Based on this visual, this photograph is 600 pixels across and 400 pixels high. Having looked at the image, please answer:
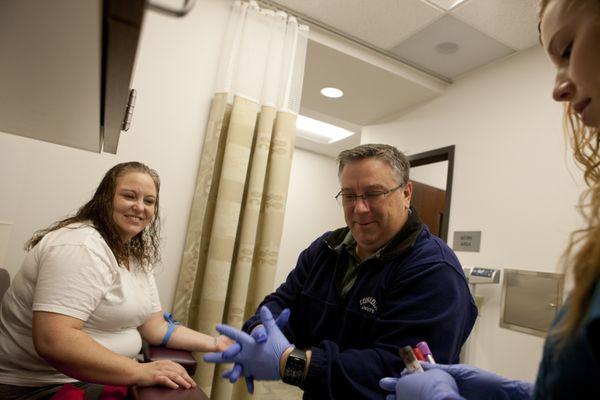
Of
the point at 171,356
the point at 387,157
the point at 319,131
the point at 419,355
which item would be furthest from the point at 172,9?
the point at 319,131

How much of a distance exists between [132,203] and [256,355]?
74 cm

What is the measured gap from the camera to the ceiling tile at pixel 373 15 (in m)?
2.01

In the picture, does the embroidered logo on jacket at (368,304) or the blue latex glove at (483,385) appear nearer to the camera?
the blue latex glove at (483,385)

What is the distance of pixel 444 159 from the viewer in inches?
104

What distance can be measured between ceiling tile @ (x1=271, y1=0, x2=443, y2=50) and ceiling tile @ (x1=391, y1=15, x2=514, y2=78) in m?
0.08

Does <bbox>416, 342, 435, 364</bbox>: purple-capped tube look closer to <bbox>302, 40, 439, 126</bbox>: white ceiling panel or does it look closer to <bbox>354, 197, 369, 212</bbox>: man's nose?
<bbox>354, 197, 369, 212</bbox>: man's nose

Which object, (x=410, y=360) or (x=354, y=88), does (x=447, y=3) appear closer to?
(x=354, y=88)

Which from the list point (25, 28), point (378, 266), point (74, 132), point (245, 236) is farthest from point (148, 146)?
point (25, 28)

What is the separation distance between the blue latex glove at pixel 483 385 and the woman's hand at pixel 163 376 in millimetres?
676

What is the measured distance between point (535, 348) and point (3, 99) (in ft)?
7.55

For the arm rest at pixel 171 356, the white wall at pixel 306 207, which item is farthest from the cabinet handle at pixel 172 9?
the white wall at pixel 306 207

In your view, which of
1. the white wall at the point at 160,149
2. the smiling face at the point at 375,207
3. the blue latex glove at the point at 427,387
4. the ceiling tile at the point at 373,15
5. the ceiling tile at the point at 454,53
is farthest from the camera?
the ceiling tile at the point at 454,53

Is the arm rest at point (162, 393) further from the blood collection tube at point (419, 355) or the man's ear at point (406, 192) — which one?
the man's ear at point (406, 192)

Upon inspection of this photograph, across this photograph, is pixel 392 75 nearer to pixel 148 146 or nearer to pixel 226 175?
pixel 226 175
